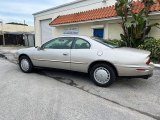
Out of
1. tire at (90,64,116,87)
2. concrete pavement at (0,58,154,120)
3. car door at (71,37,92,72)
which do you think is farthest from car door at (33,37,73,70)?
tire at (90,64,116,87)

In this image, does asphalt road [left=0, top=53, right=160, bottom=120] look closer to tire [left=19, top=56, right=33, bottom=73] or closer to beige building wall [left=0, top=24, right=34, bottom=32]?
tire [left=19, top=56, right=33, bottom=73]

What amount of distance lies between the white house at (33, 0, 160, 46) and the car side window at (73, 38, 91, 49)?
5.48 metres

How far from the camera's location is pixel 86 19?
13.6m

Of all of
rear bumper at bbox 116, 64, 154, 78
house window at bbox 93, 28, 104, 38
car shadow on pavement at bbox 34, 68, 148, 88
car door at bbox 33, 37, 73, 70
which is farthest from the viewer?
house window at bbox 93, 28, 104, 38

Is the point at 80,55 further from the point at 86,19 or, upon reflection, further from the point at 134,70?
the point at 86,19

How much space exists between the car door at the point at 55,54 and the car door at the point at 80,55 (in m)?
0.19

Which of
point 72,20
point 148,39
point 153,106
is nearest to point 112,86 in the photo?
point 153,106

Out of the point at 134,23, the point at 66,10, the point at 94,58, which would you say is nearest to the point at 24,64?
the point at 94,58

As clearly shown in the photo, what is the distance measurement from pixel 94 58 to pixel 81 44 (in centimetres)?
74

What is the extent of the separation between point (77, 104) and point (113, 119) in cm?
99

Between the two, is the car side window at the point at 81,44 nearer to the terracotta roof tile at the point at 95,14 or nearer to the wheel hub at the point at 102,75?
the wheel hub at the point at 102,75

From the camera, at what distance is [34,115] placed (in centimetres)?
384

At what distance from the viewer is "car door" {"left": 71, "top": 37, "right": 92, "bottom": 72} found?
5.83 meters

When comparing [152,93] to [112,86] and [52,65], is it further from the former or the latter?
[52,65]
